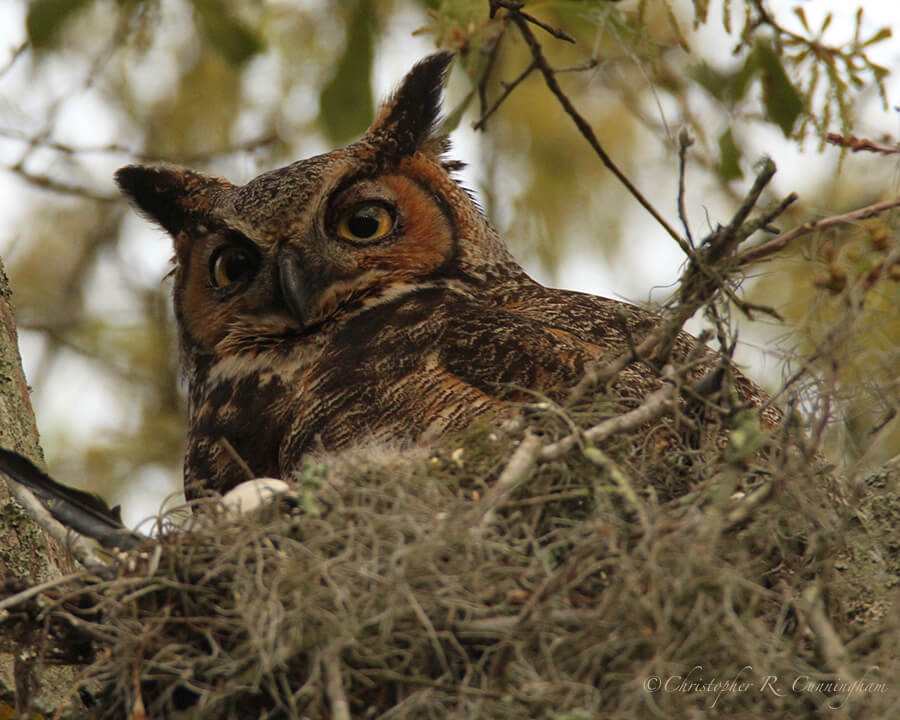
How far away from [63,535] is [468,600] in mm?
603

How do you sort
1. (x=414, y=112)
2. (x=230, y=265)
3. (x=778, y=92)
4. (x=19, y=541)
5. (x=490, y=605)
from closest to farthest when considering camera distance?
(x=490, y=605)
(x=19, y=541)
(x=778, y=92)
(x=230, y=265)
(x=414, y=112)

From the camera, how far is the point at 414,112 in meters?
2.58

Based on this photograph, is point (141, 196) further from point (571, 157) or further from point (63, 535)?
point (571, 157)

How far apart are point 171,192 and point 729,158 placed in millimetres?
1308

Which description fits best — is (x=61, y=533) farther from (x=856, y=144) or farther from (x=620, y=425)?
(x=856, y=144)

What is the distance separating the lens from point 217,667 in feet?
4.35

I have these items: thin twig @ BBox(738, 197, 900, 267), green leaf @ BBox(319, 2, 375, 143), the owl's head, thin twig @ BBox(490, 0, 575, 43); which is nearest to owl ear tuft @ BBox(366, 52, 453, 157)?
the owl's head

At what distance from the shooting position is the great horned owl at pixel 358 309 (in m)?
1.96

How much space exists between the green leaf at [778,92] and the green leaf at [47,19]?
1.35 m

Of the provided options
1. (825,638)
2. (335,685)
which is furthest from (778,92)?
(335,685)

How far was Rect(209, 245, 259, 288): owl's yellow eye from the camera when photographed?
2406mm

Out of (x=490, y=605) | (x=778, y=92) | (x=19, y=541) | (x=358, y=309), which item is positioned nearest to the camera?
(x=490, y=605)

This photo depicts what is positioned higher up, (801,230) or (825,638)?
(801,230)

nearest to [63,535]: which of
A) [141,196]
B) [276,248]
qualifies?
[276,248]
